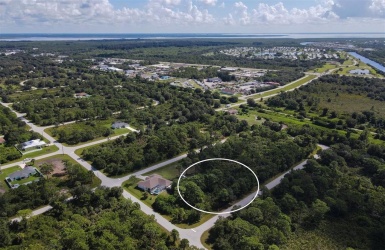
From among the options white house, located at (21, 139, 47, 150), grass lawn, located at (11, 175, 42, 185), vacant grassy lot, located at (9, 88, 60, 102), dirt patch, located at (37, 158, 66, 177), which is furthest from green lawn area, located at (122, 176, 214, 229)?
vacant grassy lot, located at (9, 88, 60, 102)

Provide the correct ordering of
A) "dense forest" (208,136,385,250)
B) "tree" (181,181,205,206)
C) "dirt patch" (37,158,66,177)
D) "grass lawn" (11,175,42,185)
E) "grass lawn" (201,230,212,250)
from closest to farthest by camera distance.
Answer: "dense forest" (208,136,385,250)
"grass lawn" (201,230,212,250)
"tree" (181,181,205,206)
"grass lawn" (11,175,42,185)
"dirt patch" (37,158,66,177)

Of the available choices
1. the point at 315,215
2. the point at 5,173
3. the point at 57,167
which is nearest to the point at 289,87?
the point at 315,215

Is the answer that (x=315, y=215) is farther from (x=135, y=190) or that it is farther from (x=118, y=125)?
(x=118, y=125)

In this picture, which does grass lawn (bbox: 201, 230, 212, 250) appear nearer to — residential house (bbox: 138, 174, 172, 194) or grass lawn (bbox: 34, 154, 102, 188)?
residential house (bbox: 138, 174, 172, 194)

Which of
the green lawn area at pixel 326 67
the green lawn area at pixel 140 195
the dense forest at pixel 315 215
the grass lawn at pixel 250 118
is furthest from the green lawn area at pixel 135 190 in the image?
the green lawn area at pixel 326 67

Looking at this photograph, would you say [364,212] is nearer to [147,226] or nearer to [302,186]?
[302,186]
